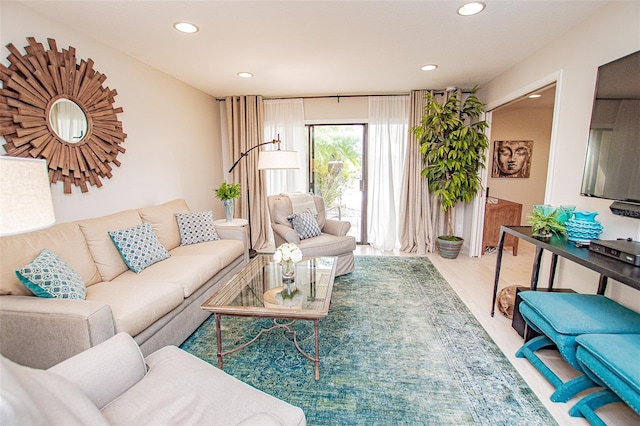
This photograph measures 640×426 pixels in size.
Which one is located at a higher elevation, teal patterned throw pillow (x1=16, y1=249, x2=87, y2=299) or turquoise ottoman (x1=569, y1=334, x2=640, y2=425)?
teal patterned throw pillow (x1=16, y1=249, x2=87, y2=299)

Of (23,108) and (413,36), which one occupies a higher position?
(413,36)

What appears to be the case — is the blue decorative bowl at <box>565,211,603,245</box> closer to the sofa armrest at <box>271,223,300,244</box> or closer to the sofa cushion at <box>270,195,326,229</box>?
the sofa armrest at <box>271,223,300,244</box>

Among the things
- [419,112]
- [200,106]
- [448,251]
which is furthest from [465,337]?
[200,106]

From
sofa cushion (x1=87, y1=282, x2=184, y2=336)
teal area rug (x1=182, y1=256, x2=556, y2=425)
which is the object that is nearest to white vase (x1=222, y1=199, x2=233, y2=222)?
teal area rug (x1=182, y1=256, x2=556, y2=425)

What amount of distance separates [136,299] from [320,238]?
2022 millimetres

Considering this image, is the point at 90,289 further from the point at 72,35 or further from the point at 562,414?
the point at 562,414

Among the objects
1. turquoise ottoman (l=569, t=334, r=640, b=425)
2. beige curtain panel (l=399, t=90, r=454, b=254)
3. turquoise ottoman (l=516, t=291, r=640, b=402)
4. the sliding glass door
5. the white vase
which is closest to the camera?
turquoise ottoman (l=569, t=334, r=640, b=425)

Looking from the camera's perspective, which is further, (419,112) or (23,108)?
(419,112)

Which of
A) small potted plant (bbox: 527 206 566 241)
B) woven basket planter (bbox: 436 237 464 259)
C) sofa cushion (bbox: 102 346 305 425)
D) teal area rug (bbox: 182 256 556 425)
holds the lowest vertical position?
teal area rug (bbox: 182 256 556 425)

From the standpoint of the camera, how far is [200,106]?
4250 mm

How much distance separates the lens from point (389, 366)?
196 centimetres

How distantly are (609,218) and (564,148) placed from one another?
705mm

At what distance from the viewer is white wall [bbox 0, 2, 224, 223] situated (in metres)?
2.22

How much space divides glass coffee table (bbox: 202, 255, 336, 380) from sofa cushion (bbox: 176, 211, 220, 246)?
75cm
